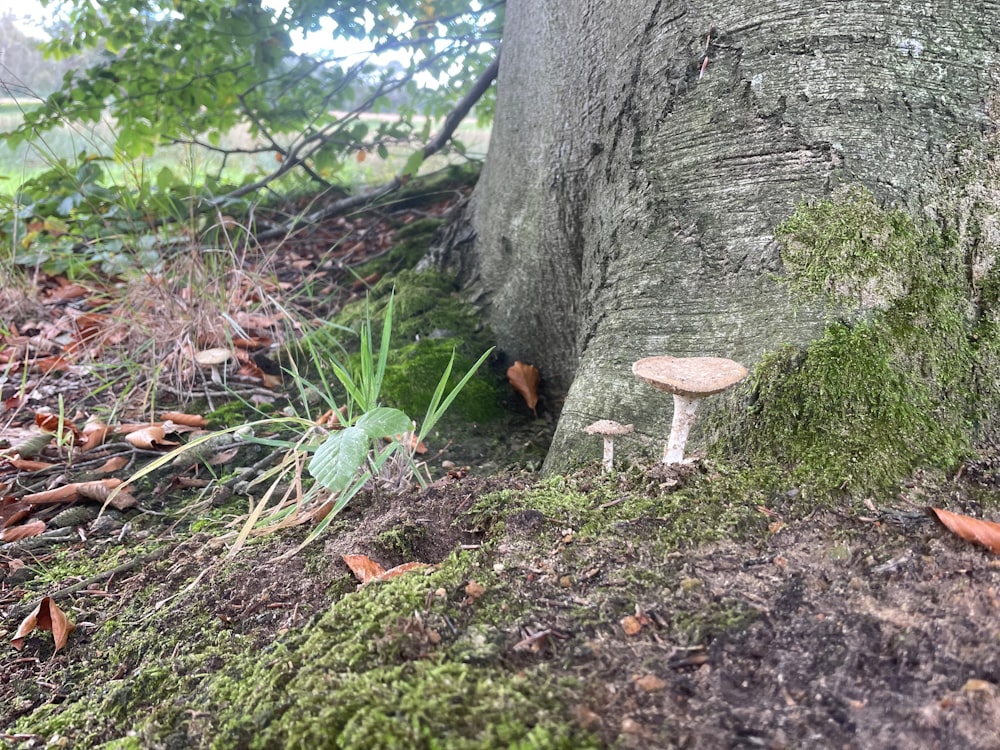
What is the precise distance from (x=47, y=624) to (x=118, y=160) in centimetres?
252

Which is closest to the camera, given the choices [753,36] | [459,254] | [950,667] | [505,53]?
[950,667]

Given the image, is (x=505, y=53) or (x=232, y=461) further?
(x=505, y=53)

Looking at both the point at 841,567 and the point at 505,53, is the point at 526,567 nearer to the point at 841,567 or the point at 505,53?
the point at 841,567

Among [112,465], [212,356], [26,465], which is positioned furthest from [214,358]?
[26,465]

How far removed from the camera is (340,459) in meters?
1.58

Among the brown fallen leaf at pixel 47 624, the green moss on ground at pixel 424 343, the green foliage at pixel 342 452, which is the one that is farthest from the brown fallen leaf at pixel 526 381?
the brown fallen leaf at pixel 47 624

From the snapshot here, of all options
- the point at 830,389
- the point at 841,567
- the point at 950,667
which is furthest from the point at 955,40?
the point at 950,667

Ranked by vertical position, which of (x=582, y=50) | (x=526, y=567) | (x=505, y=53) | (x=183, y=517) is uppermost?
(x=505, y=53)

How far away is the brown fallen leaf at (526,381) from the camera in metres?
2.91

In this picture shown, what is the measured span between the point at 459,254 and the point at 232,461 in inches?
68.0

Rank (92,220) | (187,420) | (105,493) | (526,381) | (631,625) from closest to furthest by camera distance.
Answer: (631,625), (105,493), (187,420), (526,381), (92,220)

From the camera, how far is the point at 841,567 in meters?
1.30

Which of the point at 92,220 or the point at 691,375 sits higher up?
the point at 92,220

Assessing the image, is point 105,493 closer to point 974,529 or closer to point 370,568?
point 370,568
